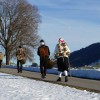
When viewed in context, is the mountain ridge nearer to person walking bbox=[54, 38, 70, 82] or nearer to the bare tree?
the bare tree

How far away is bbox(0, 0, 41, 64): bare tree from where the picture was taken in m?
63.0

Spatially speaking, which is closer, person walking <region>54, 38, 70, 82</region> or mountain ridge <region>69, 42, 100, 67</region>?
person walking <region>54, 38, 70, 82</region>

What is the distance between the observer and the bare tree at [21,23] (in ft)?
207

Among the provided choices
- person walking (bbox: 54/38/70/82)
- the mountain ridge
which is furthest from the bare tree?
the mountain ridge

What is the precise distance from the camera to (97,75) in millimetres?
20938

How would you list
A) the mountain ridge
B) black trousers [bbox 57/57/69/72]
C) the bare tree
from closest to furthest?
black trousers [bbox 57/57/69/72] → the bare tree → the mountain ridge

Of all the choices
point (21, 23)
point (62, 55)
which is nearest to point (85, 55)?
point (21, 23)

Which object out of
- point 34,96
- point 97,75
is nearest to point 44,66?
point 97,75

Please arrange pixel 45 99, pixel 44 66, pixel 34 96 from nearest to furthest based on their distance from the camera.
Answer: pixel 45 99, pixel 34 96, pixel 44 66

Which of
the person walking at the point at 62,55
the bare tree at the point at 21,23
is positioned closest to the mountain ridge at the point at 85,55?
the bare tree at the point at 21,23

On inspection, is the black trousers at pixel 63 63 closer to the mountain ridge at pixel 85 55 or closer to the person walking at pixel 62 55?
the person walking at pixel 62 55

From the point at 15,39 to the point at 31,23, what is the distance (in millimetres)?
3276

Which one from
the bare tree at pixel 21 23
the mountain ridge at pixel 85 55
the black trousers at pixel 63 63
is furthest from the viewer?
the mountain ridge at pixel 85 55

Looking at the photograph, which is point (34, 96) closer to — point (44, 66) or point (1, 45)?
point (44, 66)
